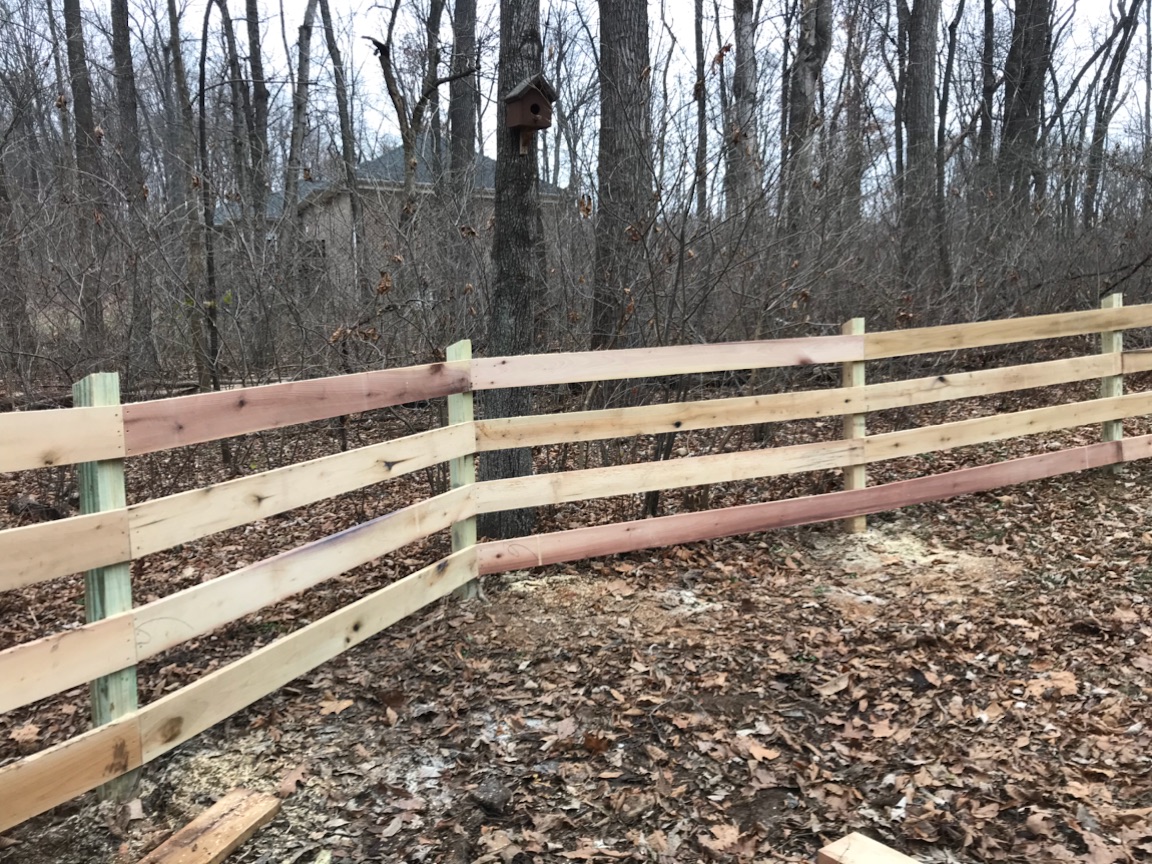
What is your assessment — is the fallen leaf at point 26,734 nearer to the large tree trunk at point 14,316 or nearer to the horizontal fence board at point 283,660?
the horizontal fence board at point 283,660

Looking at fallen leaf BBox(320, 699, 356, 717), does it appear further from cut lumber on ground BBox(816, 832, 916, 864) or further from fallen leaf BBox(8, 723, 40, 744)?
cut lumber on ground BBox(816, 832, 916, 864)

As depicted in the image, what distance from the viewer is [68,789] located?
100 inches

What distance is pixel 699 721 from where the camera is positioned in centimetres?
336

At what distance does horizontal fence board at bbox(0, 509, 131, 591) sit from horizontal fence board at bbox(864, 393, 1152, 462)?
4.27 meters

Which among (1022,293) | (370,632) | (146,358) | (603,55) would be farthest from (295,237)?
(1022,293)

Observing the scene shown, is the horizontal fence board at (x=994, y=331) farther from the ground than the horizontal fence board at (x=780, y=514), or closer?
farther from the ground

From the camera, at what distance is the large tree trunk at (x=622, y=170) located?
573 centimetres

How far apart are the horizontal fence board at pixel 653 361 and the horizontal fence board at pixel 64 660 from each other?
6.70 ft

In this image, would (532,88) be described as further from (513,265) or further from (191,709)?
(191,709)

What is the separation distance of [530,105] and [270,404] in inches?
104

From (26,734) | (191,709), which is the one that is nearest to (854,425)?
(191,709)

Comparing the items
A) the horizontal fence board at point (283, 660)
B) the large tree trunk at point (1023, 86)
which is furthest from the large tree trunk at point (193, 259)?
the large tree trunk at point (1023, 86)

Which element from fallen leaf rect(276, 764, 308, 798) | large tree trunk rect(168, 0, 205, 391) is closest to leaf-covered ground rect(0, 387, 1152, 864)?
fallen leaf rect(276, 764, 308, 798)

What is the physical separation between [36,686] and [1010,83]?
47.5 feet
